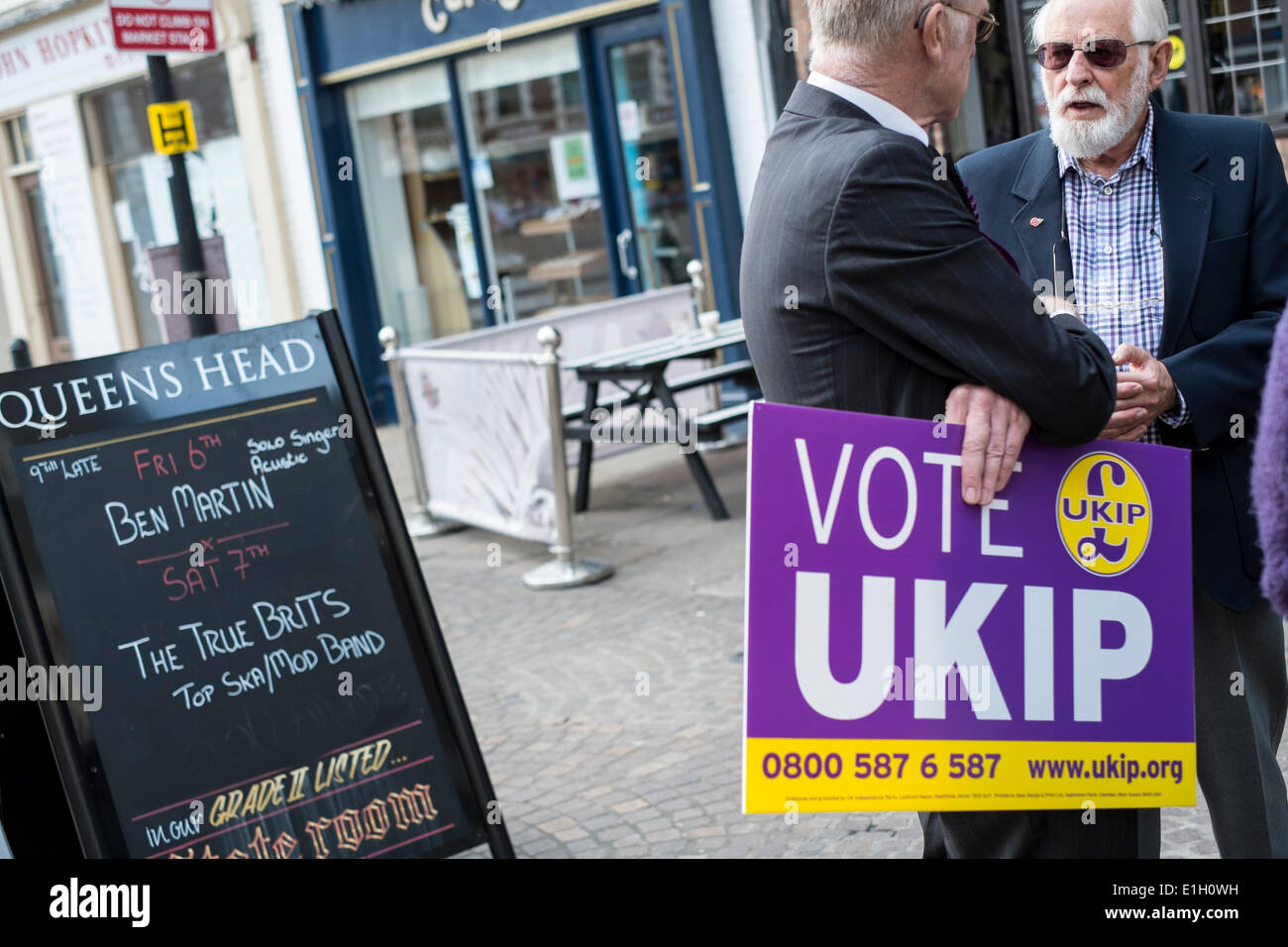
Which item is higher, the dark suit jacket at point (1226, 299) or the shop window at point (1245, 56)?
the shop window at point (1245, 56)

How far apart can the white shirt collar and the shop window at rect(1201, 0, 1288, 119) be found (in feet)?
18.9

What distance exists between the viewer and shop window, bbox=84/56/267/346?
48.1 feet

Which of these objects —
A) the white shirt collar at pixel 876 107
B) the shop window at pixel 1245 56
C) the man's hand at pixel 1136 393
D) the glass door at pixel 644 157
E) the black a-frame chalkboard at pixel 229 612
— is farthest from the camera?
the glass door at pixel 644 157

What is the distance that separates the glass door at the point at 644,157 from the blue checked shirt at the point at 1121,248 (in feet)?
25.4

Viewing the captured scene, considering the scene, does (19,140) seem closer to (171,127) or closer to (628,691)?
(171,127)

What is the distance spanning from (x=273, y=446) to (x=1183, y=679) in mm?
2254

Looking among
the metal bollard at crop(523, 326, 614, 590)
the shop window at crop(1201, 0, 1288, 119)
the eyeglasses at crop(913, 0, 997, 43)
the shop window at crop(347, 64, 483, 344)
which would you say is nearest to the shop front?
the shop window at crop(347, 64, 483, 344)

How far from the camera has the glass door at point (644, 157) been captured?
1058 cm

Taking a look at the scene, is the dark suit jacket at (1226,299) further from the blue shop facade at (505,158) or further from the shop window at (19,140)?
the shop window at (19,140)

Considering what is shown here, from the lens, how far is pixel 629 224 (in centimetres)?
1122

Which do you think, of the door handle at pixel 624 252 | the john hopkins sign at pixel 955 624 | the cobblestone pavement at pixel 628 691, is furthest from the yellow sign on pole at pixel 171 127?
the john hopkins sign at pixel 955 624

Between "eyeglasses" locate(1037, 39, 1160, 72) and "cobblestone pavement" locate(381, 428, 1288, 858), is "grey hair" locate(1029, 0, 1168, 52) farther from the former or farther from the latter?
"cobblestone pavement" locate(381, 428, 1288, 858)

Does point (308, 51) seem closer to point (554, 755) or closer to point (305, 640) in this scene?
point (554, 755)
